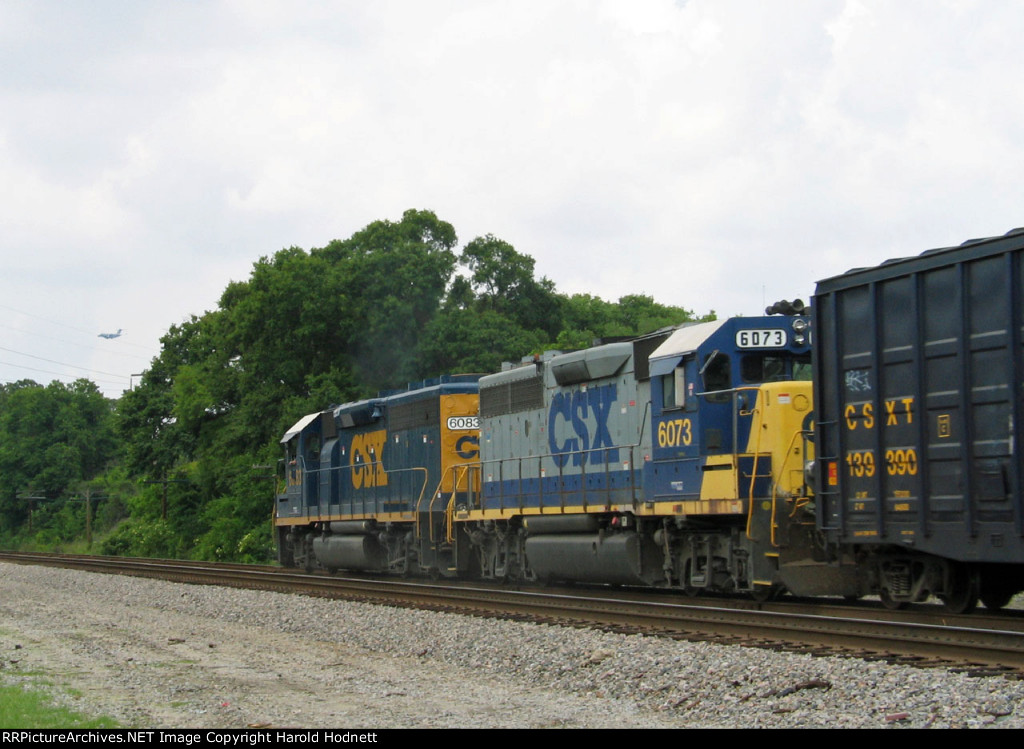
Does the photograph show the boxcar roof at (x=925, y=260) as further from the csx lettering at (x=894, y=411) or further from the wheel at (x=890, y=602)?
the wheel at (x=890, y=602)

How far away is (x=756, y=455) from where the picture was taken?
46.4 ft

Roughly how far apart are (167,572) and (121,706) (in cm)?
2021

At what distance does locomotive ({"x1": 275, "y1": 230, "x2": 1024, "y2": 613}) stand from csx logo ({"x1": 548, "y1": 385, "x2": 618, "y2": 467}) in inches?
1.5

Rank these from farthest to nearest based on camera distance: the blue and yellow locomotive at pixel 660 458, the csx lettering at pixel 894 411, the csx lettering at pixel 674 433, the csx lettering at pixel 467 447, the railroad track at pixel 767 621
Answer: the csx lettering at pixel 467 447, the csx lettering at pixel 674 433, the blue and yellow locomotive at pixel 660 458, the csx lettering at pixel 894 411, the railroad track at pixel 767 621

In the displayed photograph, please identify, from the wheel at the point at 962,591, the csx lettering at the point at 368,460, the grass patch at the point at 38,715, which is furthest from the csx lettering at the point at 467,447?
the grass patch at the point at 38,715

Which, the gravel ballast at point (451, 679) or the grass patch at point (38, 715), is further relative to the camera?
the gravel ballast at point (451, 679)

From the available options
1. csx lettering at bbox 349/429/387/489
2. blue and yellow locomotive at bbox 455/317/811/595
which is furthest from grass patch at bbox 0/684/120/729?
csx lettering at bbox 349/429/387/489

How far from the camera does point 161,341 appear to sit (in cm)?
5962

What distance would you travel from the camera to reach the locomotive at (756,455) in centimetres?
1089

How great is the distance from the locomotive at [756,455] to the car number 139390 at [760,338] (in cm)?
3

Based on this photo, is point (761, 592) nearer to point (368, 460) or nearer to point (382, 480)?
point (382, 480)
